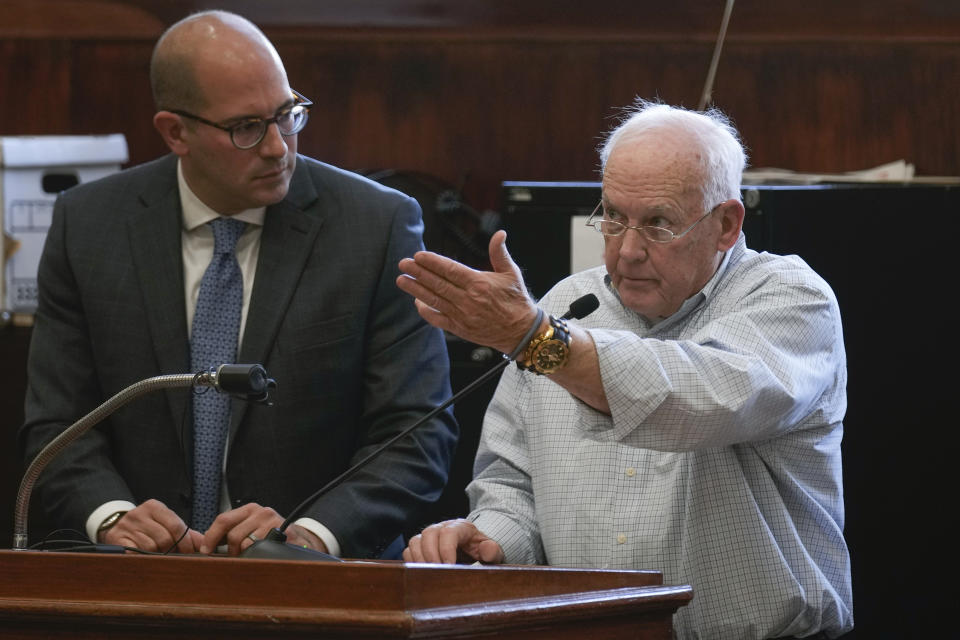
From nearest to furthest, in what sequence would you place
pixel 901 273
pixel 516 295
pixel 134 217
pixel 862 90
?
pixel 516 295, pixel 134 217, pixel 901 273, pixel 862 90

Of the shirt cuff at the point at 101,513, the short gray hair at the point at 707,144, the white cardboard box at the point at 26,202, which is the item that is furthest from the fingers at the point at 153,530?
the white cardboard box at the point at 26,202

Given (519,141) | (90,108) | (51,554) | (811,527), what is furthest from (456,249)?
(51,554)

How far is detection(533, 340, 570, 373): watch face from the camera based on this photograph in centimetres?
148

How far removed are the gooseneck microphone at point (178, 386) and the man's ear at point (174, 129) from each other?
81 cm

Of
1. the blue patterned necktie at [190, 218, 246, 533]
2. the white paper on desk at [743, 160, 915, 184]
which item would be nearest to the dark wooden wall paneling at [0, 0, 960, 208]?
the white paper on desk at [743, 160, 915, 184]

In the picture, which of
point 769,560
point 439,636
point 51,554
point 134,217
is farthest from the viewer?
point 134,217

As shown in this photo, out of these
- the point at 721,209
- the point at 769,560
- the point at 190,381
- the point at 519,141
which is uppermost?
the point at 519,141

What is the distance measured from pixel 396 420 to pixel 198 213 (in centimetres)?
54

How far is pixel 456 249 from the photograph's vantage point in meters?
3.50

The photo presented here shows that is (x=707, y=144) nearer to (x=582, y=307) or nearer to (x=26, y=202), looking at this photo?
(x=582, y=307)

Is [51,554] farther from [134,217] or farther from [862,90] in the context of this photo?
[862,90]

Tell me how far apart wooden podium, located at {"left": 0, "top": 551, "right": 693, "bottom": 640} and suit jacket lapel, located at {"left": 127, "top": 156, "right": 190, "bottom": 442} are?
3.09ft

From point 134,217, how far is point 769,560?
4.33 feet

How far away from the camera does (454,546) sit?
176 cm
